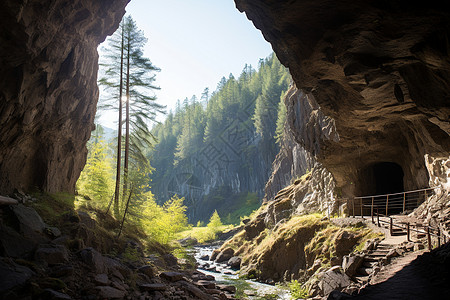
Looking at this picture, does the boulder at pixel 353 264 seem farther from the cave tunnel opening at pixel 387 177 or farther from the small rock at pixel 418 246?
the cave tunnel opening at pixel 387 177

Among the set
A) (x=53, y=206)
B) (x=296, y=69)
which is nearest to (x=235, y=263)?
(x=53, y=206)

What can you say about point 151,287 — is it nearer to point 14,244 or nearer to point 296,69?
point 14,244

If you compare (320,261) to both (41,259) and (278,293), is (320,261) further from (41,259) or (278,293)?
(41,259)

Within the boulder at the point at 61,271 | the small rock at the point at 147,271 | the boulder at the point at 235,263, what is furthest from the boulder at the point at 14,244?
the boulder at the point at 235,263

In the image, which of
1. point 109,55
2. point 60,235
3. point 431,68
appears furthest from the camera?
point 109,55

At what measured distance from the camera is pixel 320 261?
46.6ft

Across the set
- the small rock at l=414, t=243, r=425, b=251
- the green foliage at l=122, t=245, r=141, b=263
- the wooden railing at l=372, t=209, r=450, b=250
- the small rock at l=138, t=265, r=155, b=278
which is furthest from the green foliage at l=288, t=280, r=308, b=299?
the green foliage at l=122, t=245, r=141, b=263

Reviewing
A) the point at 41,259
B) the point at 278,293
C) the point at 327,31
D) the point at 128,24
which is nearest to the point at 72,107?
the point at 41,259

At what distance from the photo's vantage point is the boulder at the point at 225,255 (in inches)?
1066

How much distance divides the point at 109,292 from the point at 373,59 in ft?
34.7

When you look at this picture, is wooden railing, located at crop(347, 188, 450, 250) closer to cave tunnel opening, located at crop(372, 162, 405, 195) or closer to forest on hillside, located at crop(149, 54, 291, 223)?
cave tunnel opening, located at crop(372, 162, 405, 195)

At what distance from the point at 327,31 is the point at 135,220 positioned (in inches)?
479

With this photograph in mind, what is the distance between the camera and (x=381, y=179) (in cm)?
2344

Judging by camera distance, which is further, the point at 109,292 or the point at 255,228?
the point at 255,228
